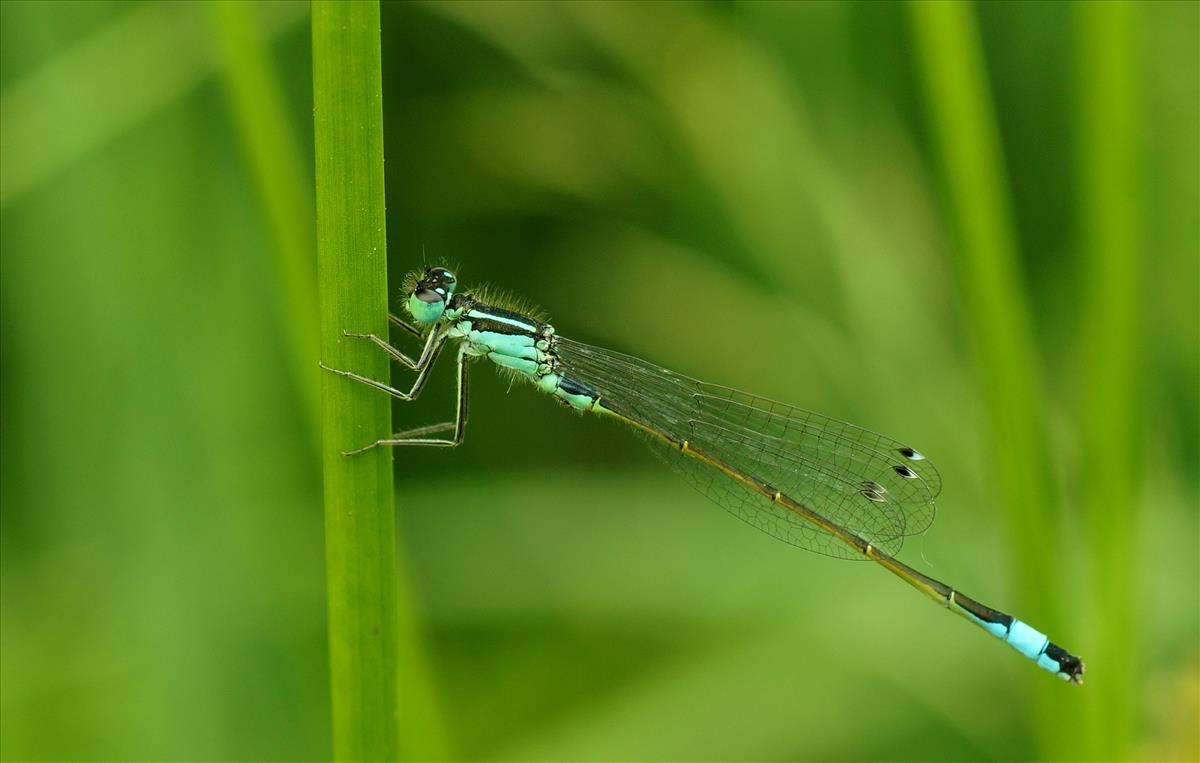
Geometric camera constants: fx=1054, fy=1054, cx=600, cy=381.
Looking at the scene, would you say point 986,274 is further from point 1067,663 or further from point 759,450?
point 759,450

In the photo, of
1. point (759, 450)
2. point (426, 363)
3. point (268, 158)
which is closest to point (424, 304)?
point (426, 363)

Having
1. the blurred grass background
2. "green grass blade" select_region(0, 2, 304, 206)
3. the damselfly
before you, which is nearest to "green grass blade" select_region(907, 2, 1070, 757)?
the blurred grass background

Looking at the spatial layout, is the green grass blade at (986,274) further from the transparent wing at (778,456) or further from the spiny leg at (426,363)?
the spiny leg at (426,363)

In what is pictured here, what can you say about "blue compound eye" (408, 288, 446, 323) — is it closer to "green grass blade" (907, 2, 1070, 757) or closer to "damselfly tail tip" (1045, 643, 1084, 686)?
"green grass blade" (907, 2, 1070, 757)

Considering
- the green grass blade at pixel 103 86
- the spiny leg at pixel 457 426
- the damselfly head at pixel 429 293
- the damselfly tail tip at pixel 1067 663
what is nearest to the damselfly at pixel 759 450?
the spiny leg at pixel 457 426

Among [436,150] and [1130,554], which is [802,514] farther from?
[436,150]

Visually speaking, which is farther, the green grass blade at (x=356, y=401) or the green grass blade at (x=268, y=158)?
the green grass blade at (x=268, y=158)
